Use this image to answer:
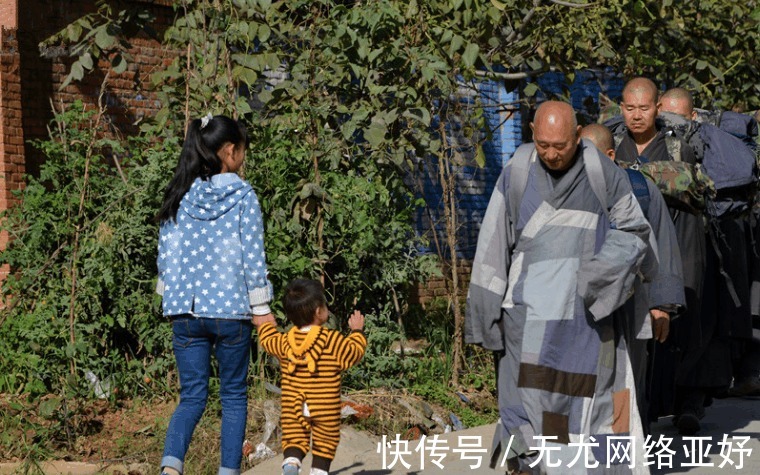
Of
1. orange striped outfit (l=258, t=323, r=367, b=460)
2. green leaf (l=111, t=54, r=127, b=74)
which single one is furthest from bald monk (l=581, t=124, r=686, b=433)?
green leaf (l=111, t=54, r=127, b=74)

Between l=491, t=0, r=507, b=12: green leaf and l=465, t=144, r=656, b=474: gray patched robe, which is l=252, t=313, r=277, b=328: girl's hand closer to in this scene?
l=465, t=144, r=656, b=474: gray patched robe

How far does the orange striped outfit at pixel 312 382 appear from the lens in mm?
6402

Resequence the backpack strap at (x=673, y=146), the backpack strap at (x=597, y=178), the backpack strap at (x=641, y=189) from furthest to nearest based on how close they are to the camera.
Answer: the backpack strap at (x=673, y=146), the backpack strap at (x=641, y=189), the backpack strap at (x=597, y=178)

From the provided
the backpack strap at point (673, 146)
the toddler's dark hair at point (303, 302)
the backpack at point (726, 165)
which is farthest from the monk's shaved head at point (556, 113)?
the backpack at point (726, 165)

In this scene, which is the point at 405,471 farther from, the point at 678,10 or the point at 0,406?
the point at 678,10

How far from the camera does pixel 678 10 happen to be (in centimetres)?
1224

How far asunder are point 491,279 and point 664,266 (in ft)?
3.59

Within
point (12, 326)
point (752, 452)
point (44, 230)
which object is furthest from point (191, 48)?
point (752, 452)

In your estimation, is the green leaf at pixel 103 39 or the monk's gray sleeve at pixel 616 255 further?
the green leaf at pixel 103 39

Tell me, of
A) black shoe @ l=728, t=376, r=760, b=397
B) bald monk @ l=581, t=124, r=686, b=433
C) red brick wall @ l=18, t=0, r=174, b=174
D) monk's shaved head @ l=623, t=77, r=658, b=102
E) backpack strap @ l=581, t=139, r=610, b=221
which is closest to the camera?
backpack strap @ l=581, t=139, r=610, b=221

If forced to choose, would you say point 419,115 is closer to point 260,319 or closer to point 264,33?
point 264,33

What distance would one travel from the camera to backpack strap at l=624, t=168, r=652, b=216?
6.59 metres

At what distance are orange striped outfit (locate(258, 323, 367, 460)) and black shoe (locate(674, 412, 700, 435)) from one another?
3078 mm

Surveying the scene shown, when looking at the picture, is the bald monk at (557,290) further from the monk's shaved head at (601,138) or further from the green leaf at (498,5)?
the green leaf at (498,5)
